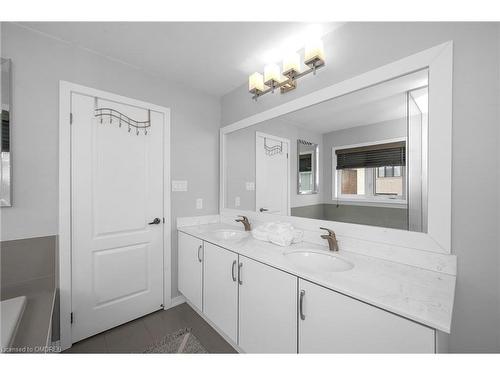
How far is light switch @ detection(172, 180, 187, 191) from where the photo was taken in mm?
2102

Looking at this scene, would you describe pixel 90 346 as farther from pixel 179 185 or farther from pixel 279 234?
pixel 279 234

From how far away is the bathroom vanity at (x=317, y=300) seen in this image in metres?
0.75

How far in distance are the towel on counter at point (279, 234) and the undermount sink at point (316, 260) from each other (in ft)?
0.43

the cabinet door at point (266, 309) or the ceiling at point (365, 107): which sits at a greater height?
the ceiling at point (365, 107)

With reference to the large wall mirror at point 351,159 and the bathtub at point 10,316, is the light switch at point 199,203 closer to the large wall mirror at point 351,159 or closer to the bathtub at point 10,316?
the large wall mirror at point 351,159

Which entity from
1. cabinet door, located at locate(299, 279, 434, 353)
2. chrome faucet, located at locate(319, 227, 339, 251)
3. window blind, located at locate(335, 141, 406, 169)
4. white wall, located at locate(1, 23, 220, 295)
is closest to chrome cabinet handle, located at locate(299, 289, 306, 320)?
cabinet door, located at locate(299, 279, 434, 353)

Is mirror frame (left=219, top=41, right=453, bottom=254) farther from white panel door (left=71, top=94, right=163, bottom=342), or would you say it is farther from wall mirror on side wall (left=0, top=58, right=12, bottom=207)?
wall mirror on side wall (left=0, top=58, right=12, bottom=207)

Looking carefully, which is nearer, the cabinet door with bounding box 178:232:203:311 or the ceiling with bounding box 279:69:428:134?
the ceiling with bounding box 279:69:428:134

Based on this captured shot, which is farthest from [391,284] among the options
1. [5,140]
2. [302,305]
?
[5,140]

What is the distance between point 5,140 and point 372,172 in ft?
7.80

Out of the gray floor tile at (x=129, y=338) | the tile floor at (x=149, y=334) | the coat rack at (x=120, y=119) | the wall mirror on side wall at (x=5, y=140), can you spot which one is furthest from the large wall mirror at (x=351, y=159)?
the wall mirror on side wall at (x=5, y=140)

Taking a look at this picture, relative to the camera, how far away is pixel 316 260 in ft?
4.50

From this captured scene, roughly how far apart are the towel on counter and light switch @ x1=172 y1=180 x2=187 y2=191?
3.16 ft
